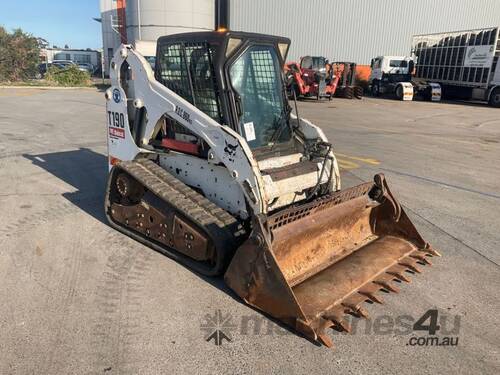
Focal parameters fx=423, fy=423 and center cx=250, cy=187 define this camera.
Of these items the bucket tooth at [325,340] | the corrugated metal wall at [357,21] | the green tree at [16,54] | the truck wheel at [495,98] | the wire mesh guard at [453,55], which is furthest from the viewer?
the corrugated metal wall at [357,21]

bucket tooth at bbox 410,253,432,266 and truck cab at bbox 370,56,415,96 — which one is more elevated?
truck cab at bbox 370,56,415,96

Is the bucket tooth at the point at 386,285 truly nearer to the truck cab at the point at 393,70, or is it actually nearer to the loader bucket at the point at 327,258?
the loader bucket at the point at 327,258

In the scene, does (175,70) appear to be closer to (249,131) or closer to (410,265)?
(249,131)

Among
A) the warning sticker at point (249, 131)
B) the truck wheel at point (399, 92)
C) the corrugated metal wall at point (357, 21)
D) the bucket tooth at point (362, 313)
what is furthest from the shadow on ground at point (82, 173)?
the corrugated metal wall at point (357, 21)

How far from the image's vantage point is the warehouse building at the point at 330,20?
34.2 metres

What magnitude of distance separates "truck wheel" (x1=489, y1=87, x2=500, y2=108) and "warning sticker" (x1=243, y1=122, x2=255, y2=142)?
2519 cm

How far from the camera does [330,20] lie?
36125 mm

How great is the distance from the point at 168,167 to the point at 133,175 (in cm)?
48

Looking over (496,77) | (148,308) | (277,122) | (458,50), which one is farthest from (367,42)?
(148,308)

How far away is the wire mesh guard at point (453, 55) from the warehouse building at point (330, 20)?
515cm

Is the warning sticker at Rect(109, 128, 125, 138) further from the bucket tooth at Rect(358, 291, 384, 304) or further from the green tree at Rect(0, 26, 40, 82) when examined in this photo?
the green tree at Rect(0, 26, 40, 82)

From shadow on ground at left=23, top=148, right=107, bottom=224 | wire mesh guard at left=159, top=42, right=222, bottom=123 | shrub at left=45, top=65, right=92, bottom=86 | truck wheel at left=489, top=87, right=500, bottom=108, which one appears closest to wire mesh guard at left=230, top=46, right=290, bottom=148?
wire mesh guard at left=159, top=42, right=222, bottom=123

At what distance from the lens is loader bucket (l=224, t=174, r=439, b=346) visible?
3480 mm

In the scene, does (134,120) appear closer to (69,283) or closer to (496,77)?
(69,283)
